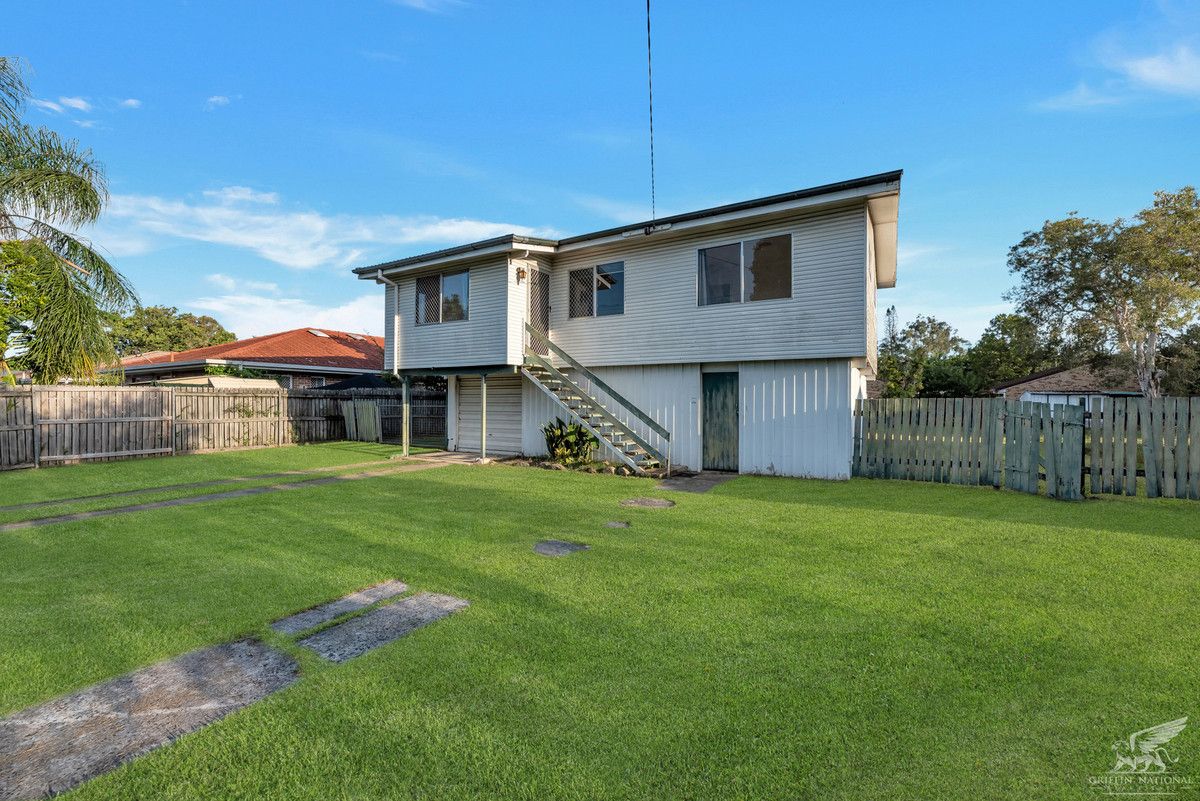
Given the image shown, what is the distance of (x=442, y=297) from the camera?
1440 cm

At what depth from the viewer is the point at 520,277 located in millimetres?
13094

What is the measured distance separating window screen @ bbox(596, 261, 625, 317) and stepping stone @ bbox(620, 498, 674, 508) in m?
5.80

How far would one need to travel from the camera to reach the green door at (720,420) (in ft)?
38.1

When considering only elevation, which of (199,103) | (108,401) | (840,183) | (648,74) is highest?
(199,103)

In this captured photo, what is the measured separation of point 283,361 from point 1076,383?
A: 48280mm

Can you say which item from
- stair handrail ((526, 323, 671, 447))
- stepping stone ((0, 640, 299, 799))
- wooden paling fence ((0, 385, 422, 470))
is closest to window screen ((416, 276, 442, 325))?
stair handrail ((526, 323, 671, 447))

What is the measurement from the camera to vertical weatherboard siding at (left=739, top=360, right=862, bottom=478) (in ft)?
34.2

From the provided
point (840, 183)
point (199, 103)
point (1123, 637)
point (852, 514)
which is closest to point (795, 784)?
point (1123, 637)

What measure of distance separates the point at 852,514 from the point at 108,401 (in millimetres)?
16910

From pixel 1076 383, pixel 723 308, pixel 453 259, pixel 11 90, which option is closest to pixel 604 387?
pixel 723 308

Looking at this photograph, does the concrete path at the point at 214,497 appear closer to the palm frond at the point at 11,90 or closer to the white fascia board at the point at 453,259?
the white fascia board at the point at 453,259

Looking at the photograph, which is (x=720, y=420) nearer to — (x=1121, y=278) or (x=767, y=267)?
(x=767, y=267)

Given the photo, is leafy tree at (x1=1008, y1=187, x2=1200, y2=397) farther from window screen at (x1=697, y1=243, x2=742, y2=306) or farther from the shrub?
the shrub

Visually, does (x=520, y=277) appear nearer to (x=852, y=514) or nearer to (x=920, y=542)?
(x=852, y=514)
